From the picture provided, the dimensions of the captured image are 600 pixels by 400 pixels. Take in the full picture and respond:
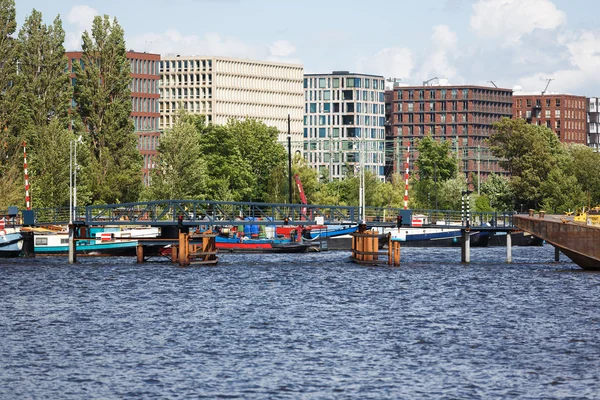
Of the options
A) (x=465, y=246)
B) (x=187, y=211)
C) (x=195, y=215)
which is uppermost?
(x=187, y=211)

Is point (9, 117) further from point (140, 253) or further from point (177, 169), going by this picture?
point (140, 253)

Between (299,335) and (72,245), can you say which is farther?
(72,245)

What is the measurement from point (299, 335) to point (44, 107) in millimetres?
94704

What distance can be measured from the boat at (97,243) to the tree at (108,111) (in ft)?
65.7

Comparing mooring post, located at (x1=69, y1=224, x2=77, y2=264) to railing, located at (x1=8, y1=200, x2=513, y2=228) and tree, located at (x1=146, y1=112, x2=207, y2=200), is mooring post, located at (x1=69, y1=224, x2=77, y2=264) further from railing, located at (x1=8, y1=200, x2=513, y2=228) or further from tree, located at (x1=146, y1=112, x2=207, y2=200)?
tree, located at (x1=146, y1=112, x2=207, y2=200)

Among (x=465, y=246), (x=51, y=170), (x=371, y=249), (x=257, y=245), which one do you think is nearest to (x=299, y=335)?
(x=371, y=249)

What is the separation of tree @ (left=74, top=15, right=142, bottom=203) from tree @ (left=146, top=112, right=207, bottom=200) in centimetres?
439

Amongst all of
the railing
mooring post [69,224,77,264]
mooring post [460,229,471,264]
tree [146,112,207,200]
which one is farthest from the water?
tree [146,112,207,200]

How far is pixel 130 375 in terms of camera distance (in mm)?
54156

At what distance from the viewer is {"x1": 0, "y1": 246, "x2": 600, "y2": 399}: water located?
52.1m

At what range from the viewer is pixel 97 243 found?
14362 centimetres

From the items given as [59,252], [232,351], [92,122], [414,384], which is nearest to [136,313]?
[232,351]

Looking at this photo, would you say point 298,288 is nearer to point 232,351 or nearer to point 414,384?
point 232,351

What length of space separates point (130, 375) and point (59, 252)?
294 feet
